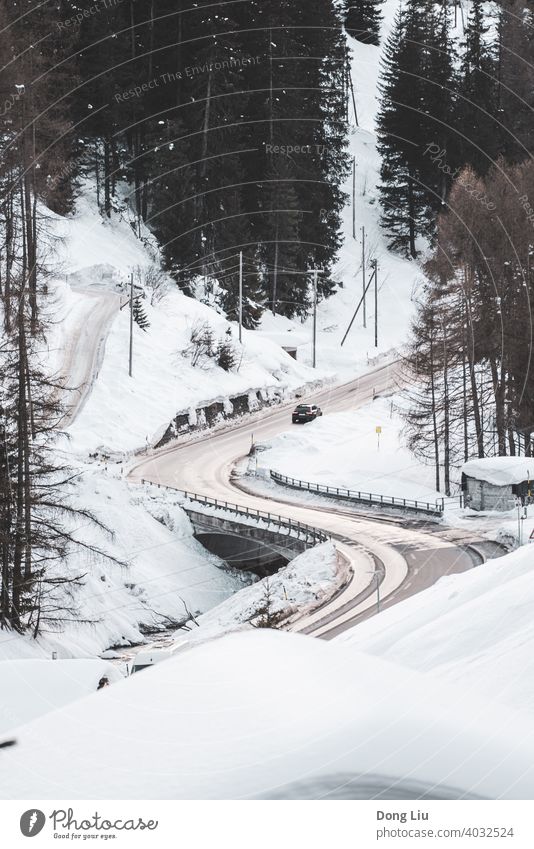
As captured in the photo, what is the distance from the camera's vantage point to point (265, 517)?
4206 centimetres

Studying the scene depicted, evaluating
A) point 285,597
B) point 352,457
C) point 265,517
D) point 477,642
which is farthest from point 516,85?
point 477,642

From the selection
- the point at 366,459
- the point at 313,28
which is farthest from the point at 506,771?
the point at 313,28

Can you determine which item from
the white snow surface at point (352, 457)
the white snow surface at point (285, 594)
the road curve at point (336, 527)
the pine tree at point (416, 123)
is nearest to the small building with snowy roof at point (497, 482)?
the road curve at point (336, 527)

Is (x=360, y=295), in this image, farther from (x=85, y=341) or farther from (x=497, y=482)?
(x=497, y=482)

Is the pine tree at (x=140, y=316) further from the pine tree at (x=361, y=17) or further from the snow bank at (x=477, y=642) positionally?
the pine tree at (x=361, y=17)

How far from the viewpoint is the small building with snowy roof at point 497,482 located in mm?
38344

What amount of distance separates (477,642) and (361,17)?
531 feet

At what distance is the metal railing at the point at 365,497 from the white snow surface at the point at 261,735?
35.2 m

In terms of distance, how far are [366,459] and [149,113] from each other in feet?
146

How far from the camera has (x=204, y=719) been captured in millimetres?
5898

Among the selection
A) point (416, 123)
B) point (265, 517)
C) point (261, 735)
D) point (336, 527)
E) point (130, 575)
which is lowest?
point (130, 575)

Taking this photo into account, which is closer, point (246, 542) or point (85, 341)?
point (246, 542)

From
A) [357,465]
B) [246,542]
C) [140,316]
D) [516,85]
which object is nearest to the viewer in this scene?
[246,542]

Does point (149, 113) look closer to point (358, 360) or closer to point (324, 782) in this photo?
point (358, 360)
